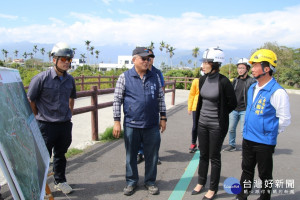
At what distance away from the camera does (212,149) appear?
3145 millimetres

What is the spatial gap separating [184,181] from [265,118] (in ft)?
5.18

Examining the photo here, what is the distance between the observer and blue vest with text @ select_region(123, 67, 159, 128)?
312cm

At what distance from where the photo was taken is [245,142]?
10.00ft

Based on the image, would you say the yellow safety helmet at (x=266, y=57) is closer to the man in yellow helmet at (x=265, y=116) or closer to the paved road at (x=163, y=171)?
the man in yellow helmet at (x=265, y=116)

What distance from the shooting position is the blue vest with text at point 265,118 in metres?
2.78

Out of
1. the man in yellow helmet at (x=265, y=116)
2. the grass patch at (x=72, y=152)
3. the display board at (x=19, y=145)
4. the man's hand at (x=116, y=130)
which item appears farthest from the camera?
the grass patch at (x=72, y=152)

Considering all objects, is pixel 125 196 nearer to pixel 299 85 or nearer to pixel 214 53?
pixel 214 53

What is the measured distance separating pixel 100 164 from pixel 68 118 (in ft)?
4.59

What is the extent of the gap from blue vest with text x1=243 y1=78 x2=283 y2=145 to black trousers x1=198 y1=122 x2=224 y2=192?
41 cm

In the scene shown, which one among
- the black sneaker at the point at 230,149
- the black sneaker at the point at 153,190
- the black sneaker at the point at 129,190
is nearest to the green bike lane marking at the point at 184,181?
the black sneaker at the point at 153,190

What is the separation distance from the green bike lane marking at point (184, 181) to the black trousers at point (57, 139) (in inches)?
59.5

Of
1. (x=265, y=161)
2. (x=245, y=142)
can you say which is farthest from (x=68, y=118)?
(x=265, y=161)

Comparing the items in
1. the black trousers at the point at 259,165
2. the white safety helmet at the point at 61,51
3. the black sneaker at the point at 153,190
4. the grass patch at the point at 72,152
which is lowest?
the black sneaker at the point at 153,190

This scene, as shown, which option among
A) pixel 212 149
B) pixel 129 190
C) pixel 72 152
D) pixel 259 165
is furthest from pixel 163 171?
pixel 72 152
